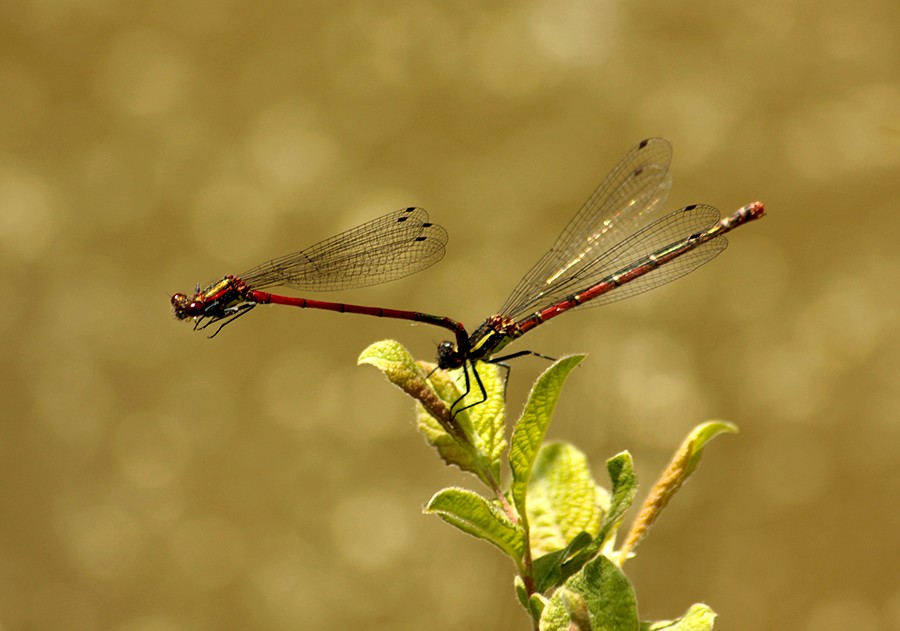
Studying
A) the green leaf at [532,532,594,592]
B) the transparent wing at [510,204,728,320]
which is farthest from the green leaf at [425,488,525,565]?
A: the transparent wing at [510,204,728,320]

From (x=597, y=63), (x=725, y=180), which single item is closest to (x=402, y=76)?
(x=597, y=63)

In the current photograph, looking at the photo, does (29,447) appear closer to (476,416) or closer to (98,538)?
(98,538)

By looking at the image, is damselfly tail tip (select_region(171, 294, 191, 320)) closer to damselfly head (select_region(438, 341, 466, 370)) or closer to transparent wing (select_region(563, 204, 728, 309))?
damselfly head (select_region(438, 341, 466, 370))

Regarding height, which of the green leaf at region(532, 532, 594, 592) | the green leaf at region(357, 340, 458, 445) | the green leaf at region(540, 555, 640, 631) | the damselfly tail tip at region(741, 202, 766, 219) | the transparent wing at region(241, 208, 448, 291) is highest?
the transparent wing at region(241, 208, 448, 291)

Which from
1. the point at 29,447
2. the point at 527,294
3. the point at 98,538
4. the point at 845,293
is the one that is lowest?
the point at 845,293

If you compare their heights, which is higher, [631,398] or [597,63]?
[597,63]

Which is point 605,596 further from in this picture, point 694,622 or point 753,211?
point 753,211

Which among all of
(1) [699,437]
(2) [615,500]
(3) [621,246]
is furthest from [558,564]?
(3) [621,246]
